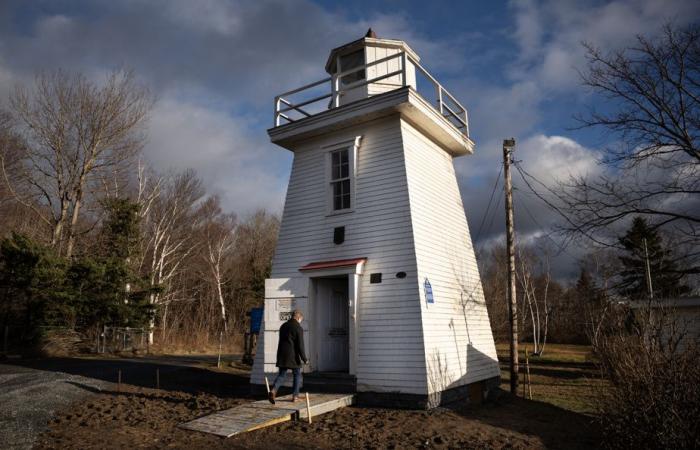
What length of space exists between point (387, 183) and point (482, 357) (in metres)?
5.42

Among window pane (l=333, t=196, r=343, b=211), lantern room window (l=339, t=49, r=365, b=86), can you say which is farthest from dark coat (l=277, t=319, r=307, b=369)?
lantern room window (l=339, t=49, r=365, b=86)

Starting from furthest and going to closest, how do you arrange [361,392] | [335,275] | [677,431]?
[335,275] → [361,392] → [677,431]

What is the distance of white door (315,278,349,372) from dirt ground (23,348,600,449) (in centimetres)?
210

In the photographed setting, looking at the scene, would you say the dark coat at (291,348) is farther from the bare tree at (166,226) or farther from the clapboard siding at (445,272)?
the bare tree at (166,226)

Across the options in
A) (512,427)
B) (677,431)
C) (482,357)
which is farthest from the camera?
(482,357)

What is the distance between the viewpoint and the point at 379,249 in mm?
11016

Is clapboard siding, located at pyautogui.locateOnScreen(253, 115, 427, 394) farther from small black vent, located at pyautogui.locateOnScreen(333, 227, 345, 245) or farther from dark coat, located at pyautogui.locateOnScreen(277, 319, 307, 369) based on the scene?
dark coat, located at pyautogui.locateOnScreen(277, 319, 307, 369)

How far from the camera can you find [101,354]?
21.8 metres

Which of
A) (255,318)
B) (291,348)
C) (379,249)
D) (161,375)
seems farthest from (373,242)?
(161,375)

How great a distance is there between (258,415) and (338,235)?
4686 millimetres

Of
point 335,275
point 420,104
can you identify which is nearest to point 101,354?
point 335,275

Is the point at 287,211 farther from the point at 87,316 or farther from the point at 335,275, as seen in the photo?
the point at 87,316

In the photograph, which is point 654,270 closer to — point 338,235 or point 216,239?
point 338,235

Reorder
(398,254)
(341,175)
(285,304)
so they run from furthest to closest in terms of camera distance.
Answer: (341,175) → (285,304) → (398,254)
